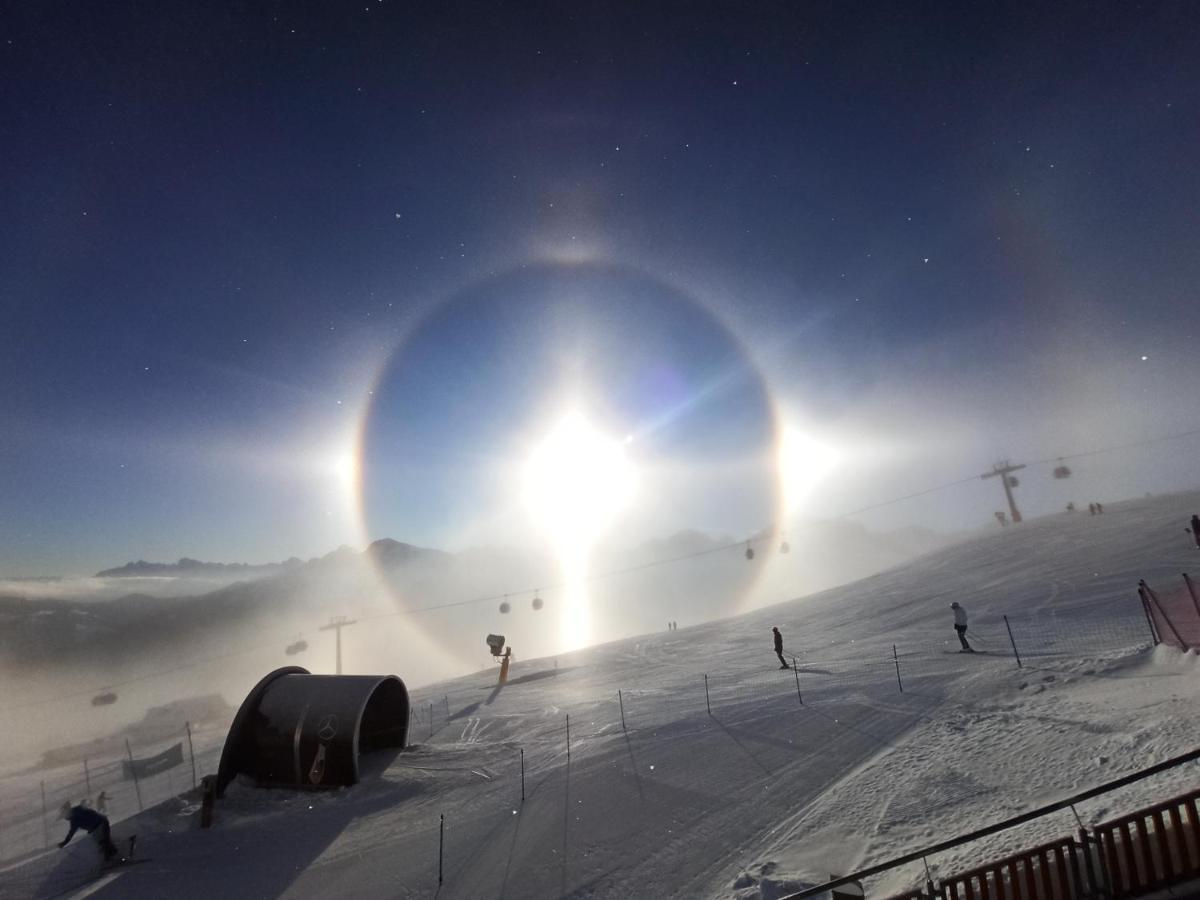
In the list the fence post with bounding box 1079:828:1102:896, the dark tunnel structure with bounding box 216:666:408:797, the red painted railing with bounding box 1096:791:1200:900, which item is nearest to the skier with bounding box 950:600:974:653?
the red painted railing with bounding box 1096:791:1200:900

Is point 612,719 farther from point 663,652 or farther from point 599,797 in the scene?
point 663,652

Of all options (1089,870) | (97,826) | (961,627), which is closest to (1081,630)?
(961,627)

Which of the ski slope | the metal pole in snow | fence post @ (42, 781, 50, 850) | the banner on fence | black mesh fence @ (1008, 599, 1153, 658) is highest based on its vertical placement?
the metal pole in snow

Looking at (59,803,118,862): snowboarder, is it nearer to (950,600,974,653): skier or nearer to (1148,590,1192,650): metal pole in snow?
(950,600,974,653): skier

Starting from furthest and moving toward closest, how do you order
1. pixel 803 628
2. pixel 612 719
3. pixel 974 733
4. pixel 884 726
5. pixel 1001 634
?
1. pixel 803 628
2. pixel 1001 634
3. pixel 612 719
4. pixel 884 726
5. pixel 974 733

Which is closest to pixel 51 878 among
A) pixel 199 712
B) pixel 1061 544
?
pixel 1061 544

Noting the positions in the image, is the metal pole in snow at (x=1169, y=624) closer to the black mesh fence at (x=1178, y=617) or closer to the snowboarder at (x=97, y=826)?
the black mesh fence at (x=1178, y=617)
